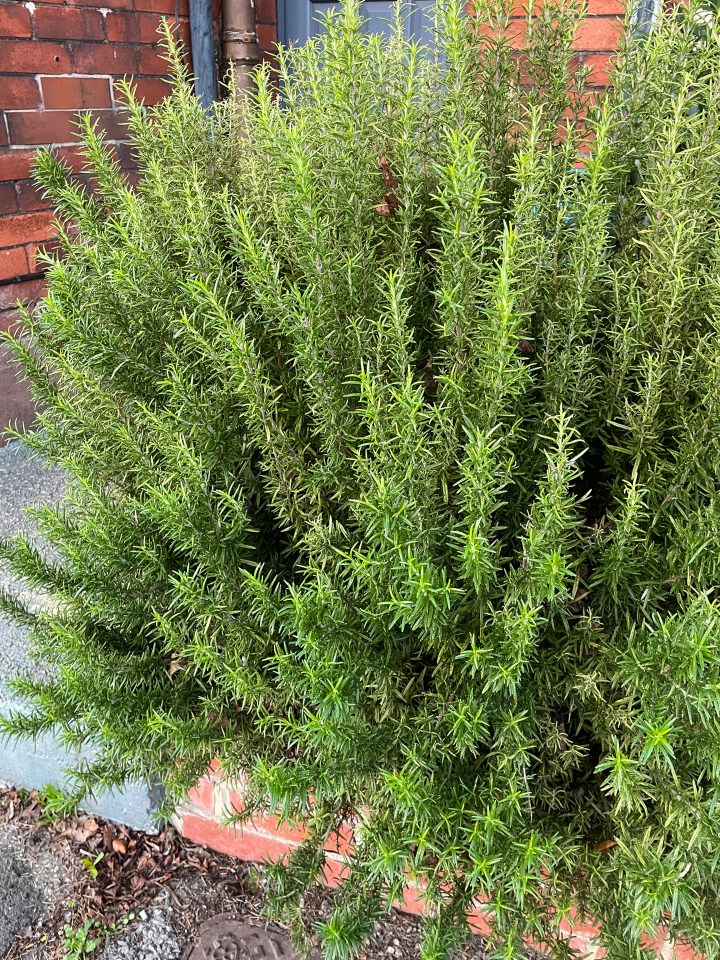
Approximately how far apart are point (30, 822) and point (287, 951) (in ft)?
2.93

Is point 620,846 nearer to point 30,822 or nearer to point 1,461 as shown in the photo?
point 30,822

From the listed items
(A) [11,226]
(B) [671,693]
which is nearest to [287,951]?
(B) [671,693]

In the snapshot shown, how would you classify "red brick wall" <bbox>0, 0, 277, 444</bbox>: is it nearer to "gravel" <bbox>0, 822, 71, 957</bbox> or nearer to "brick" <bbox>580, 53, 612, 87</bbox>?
"brick" <bbox>580, 53, 612, 87</bbox>

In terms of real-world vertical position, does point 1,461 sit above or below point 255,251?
below

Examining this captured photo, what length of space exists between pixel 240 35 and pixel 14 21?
1.30m

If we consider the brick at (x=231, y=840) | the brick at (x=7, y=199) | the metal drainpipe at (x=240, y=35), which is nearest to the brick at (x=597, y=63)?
the metal drainpipe at (x=240, y=35)

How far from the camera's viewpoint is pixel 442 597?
1.13 metres

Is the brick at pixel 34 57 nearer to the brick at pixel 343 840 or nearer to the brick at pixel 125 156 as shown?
the brick at pixel 125 156

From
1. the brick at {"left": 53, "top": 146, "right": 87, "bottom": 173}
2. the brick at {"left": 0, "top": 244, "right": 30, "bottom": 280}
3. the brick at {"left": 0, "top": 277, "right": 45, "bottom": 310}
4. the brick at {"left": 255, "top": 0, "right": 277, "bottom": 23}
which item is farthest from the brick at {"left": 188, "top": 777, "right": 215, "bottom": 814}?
the brick at {"left": 255, "top": 0, "right": 277, "bottom": 23}

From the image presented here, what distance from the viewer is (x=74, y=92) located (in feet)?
11.1

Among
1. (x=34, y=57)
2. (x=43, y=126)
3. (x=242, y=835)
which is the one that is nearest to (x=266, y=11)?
(x=34, y=57)

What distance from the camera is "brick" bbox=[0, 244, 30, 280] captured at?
10.3 feet

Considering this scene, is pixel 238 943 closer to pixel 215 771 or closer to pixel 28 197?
pixel 215 771

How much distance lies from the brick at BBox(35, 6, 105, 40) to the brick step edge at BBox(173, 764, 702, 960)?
3.21m
